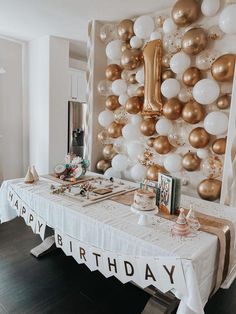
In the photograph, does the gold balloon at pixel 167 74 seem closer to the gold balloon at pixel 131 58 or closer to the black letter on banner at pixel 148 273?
the gold balloon at pixel 131 58

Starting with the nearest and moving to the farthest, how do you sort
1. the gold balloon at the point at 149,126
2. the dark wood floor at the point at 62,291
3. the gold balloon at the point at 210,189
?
the dark wood floor at the point at 62,291
the gold balloon at the point at 210,189
the gold balloon at the point at 149,126

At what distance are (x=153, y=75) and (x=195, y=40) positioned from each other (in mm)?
483

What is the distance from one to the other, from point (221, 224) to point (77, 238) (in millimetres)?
932

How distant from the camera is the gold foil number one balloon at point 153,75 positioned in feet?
7.70

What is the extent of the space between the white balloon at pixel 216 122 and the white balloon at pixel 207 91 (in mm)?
121

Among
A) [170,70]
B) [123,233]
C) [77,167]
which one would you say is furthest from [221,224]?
[170,70]

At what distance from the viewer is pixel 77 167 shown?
237cm

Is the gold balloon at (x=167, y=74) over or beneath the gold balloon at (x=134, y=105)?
over

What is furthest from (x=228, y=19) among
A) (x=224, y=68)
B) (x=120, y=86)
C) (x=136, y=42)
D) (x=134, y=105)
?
(x=120, y=86)

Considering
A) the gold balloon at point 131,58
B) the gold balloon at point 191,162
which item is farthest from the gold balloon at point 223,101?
the gold balloon at point 131,58

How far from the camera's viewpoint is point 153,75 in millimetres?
2357

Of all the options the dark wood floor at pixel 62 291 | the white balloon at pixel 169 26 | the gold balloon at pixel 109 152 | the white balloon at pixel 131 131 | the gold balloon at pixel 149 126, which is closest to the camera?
the dark wood floor at pixel 62 291

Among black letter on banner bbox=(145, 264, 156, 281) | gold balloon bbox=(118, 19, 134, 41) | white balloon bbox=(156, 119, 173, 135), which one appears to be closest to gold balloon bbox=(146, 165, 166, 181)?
white balloon bbox=(156, 119, 173, 135)

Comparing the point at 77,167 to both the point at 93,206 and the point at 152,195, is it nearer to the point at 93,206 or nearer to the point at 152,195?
the point at 93,206
